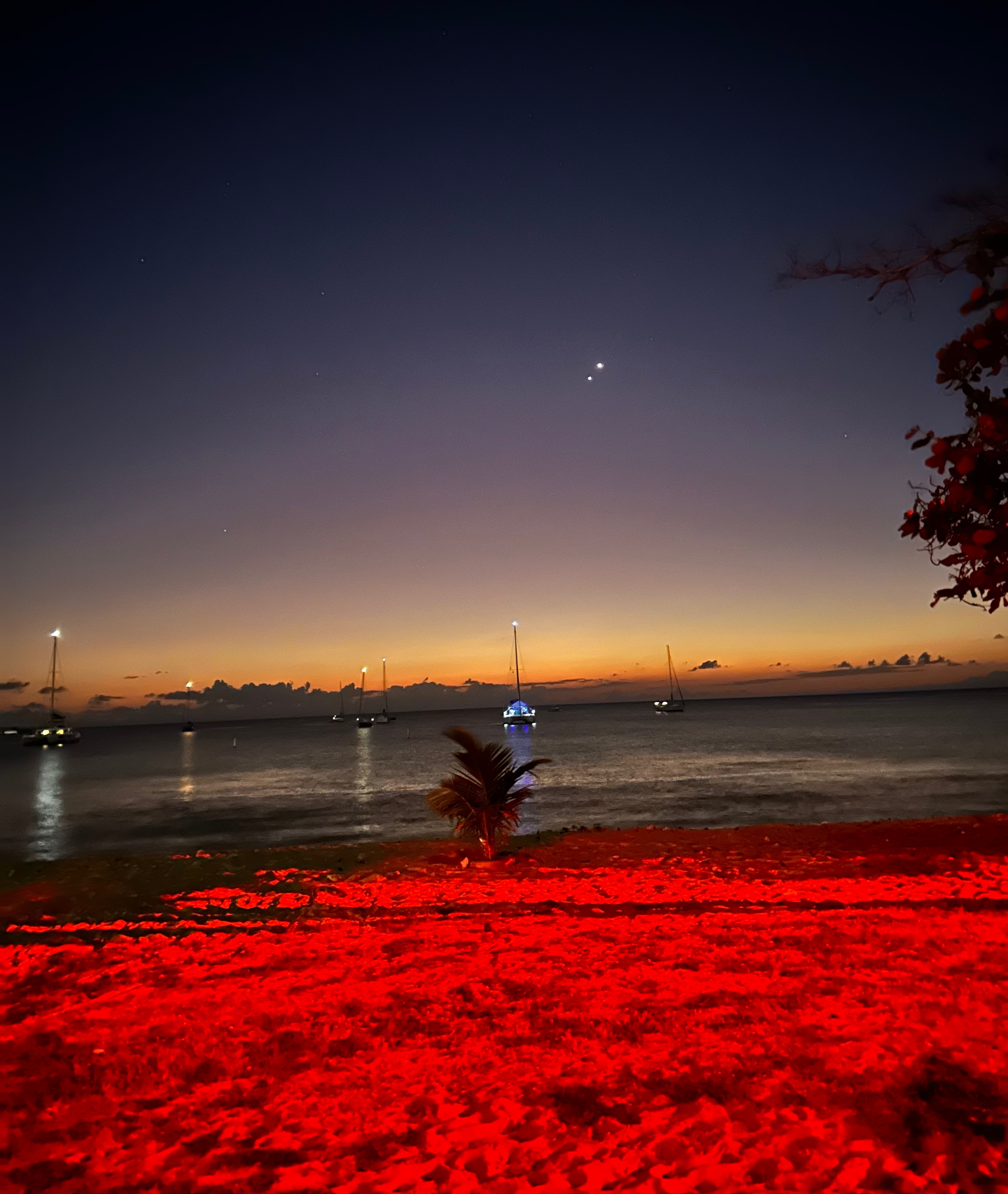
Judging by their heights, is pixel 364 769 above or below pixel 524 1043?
below

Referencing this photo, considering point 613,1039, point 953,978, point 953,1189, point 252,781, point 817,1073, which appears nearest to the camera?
point 953,1189

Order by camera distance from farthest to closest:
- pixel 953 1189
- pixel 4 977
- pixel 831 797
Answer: pixel 831 797, pixel 4 977, pixel 953 1189

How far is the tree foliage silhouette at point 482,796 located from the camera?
11727 millimetres

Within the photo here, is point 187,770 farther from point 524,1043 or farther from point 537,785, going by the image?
point 524,1043

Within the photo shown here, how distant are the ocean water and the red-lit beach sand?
42.0 ft

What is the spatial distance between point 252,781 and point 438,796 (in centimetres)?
3795

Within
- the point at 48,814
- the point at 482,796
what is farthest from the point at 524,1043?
the point at 48,814

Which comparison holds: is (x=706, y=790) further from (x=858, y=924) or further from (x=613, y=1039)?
(x=613, y=1039)

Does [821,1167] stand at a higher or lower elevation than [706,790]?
higher

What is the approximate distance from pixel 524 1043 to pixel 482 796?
21.9 ft

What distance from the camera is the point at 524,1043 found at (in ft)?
16.8

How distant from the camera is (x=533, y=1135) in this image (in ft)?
13.1

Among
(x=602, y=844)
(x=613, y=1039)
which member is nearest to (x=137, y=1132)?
(x=613, y=1039)

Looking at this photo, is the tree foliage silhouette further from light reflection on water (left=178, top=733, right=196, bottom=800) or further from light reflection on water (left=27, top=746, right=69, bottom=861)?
light reflection on water (left=178, top=733, right=196, bottom=800)
